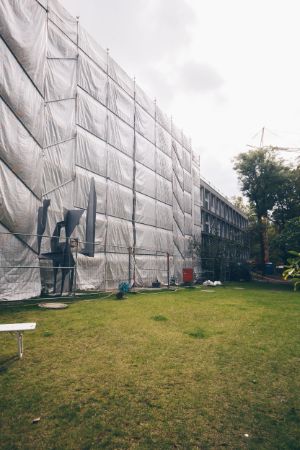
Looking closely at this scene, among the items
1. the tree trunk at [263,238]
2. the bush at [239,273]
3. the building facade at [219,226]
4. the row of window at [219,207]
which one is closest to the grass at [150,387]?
the building facade at [219,226]

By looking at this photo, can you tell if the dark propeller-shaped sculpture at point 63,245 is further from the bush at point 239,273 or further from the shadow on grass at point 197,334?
the bush at point 239,273

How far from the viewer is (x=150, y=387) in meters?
3.83

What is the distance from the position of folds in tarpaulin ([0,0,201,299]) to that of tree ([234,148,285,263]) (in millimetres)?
14549

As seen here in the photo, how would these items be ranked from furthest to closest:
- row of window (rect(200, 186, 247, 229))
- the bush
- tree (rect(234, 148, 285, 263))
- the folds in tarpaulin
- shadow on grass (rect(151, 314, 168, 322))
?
1. row of window (rect(200, 186, 247, 229))
2. tree (rect(234, 148, 285, 263))
3. the bush
4. the folds in tarpaulin
5. shadow on grass (rect(151, 314, 168, 322))

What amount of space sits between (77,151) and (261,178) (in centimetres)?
2557

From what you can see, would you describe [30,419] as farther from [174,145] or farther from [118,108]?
[174,145]

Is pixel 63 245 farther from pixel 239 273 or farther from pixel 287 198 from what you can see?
pixel 287 198

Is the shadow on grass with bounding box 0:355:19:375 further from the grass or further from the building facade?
the building facade

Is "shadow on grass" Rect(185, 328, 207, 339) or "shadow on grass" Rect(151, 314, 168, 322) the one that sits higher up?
"shadow on grass" Rect(151, 314, 168, 322)

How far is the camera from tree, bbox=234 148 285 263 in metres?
33.8

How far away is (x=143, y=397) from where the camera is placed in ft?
11.7

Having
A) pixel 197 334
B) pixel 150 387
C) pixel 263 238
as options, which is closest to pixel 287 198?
pixel 263 238

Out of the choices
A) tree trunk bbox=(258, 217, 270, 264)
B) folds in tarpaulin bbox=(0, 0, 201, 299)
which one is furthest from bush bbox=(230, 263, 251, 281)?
tree trunk bbox=(258, 217, 270, 264)

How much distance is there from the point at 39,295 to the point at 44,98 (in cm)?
829
